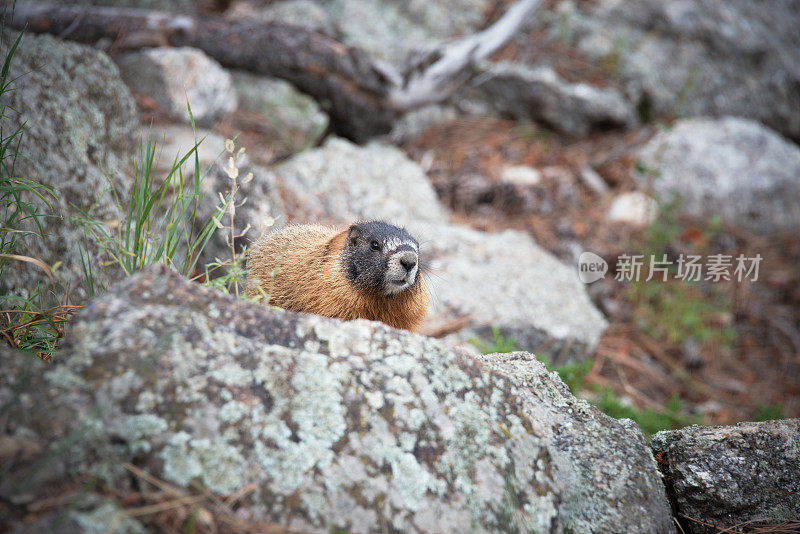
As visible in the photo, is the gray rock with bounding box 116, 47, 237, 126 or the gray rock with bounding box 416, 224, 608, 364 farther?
the gray rock with bounding box 116, 47, 237, 126

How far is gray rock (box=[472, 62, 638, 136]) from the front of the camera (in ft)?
30.2

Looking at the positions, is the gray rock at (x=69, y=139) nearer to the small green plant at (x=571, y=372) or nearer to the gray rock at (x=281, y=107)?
the small green plant at (x=571, y=372)

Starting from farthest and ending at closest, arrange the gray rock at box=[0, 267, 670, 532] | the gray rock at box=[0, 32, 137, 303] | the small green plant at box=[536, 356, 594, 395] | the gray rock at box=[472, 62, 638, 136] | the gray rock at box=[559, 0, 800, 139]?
the gray rock at box=[559, 0, 800, 139], the gray rock at box=[472, 62, 638, 136], the small green plant at box=[536, 356, 594, 395], the gray rock at box=[0, 32, 137, 303], the gray rock at box=[0, 267, 670, 532]

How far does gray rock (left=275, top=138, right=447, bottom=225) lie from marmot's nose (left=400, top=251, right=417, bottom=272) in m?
2.72

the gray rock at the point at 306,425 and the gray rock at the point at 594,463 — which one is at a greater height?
the gray rock at the point at 306,425

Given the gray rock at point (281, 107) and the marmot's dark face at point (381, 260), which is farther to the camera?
the gray rock at point (281, 107)

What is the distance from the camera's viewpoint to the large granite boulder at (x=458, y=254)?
6.02 m

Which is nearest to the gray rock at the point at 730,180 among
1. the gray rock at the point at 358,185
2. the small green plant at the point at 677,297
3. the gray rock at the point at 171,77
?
the small green plant at the point at 677,297

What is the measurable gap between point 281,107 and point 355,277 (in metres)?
5.68

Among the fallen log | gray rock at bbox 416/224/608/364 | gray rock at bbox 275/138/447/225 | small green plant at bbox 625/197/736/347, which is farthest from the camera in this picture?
small green plant at bbox 625/197/736/347

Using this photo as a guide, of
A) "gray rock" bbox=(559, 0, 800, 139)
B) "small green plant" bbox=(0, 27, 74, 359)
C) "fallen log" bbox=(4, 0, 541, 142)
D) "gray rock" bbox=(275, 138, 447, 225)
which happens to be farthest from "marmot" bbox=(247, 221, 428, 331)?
"gray rock" bbox=(559, 0, 800, 139)

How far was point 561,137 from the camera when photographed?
370 inches

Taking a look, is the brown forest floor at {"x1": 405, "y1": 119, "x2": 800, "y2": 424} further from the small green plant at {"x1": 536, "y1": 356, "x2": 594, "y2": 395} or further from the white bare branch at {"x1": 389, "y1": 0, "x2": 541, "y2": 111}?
the small green plant at {"x1": 536, "y1": 356, "x2": 594, "y2": 395}

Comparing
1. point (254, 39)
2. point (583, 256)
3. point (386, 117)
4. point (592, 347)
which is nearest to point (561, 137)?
point (583, 256)
